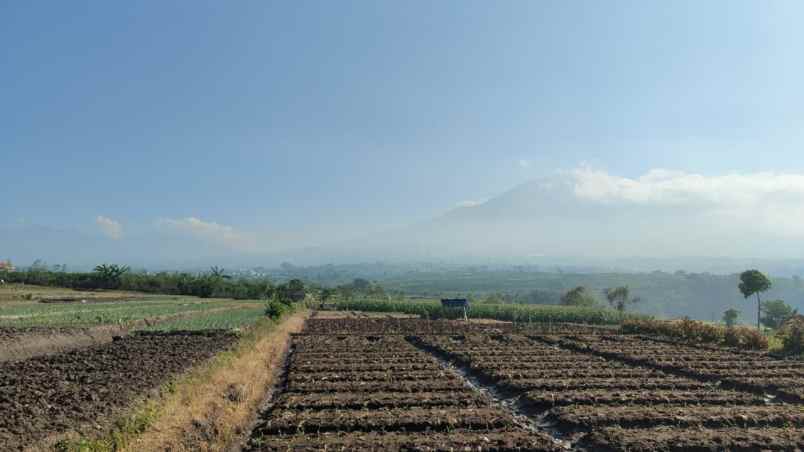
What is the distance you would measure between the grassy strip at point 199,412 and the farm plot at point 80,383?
56 cm

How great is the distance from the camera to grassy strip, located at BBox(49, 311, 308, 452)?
7.81 meters

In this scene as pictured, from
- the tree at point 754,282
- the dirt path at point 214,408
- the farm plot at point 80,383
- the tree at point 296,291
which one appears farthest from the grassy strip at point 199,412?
the tree at point 296,291

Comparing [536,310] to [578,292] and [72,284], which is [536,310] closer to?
[578,292]

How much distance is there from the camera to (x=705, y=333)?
2581 cm

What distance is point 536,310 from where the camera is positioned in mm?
43031

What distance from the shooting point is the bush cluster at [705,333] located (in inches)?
925

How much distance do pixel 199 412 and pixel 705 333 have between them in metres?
25.5

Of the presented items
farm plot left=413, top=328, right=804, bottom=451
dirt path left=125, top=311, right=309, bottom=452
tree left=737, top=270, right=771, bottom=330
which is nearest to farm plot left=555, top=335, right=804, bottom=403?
farm plot left=413, top=328, right=804, bottom=451

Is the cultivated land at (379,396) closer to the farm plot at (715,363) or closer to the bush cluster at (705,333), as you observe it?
the farm plot at (715,363)

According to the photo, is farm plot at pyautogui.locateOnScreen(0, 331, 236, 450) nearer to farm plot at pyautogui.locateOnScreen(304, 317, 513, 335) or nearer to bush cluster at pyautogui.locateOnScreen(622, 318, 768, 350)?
farm plot at pyautogui.locateOnScreen(304, 317, 513, 335)

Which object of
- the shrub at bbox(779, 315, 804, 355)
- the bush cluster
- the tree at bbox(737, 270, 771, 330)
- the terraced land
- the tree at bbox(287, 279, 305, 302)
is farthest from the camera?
the tree at bbox(287, 279, 305, 302)

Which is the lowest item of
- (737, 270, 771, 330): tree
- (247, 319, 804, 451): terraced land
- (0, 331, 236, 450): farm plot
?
(247, 319, 804, 451): terraced land

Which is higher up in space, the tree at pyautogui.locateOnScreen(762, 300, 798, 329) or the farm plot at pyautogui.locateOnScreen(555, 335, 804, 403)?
the farm plot at pyautogui.locateOnScreen(555, 335, 804, 403)

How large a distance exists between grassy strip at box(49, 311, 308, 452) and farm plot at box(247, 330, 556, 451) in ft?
2.10
